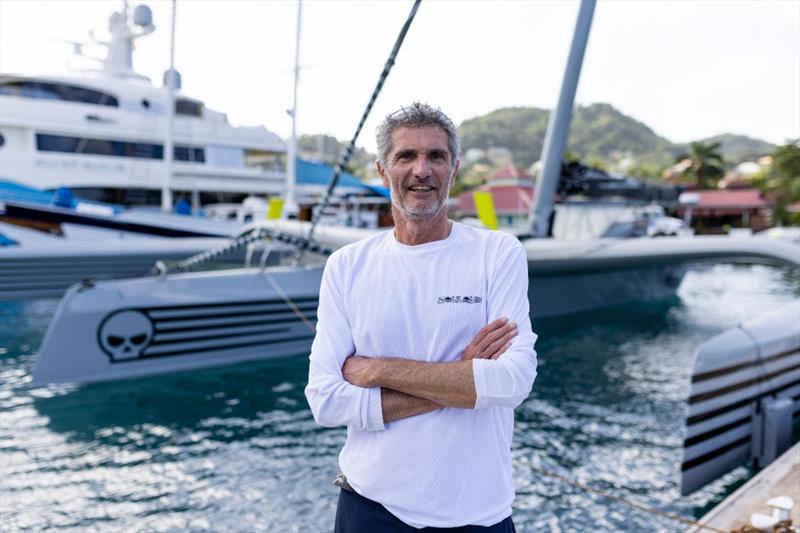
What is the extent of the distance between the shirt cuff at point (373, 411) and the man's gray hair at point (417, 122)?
2.37 ft

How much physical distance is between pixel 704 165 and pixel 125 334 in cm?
6036

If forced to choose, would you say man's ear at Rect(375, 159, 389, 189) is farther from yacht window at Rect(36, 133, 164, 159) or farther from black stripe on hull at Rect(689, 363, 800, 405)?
yacht window at Rect(36, 133, 164, 159)

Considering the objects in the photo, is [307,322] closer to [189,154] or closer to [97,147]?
[97,147]

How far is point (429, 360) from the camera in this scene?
1.67m

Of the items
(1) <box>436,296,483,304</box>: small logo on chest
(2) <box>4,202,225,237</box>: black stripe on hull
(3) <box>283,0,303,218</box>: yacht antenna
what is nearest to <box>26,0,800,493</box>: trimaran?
(1) <box>436,296,483,304</box>: small logo on chest

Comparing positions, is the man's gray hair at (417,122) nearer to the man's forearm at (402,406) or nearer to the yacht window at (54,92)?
the man's forearm at (402,406)

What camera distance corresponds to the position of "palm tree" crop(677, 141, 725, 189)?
55.8 m

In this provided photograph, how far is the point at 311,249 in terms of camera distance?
750 centimetres

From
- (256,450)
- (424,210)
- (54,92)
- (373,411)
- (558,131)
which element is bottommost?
(256,450)

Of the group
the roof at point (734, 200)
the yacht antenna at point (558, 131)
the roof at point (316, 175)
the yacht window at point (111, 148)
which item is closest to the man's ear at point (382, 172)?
the yacht antenna at point (558, 131)

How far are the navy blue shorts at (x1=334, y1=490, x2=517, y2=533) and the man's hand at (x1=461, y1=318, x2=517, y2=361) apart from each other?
457 millimetres

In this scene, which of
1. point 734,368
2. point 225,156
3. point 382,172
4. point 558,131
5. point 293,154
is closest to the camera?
point 382,172

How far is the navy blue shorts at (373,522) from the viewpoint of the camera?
60.4 inches

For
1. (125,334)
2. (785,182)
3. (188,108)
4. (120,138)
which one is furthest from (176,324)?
(785,182)
